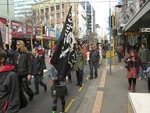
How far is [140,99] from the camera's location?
4.75m

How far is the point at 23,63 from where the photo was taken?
748 cm

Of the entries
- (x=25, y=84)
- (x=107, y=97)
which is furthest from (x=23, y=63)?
(x=107, y=97)

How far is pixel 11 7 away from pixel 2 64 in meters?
58.1

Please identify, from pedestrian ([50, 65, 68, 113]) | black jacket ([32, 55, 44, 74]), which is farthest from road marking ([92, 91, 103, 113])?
black jacket ([32, 55, 44, 74])

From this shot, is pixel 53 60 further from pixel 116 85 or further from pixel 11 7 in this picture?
pixel 11 7

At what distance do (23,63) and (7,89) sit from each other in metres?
4.25

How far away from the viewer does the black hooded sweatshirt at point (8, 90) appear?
323 cm

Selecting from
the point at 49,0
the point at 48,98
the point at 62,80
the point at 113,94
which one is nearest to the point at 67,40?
the point at 62,80

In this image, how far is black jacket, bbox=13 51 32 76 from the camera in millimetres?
7393

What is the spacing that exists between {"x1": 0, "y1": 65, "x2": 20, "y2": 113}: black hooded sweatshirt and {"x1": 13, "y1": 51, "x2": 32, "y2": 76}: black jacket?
4.09m

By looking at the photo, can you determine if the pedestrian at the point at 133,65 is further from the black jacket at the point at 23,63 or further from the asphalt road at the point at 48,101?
the black jacket at the point at 23,63

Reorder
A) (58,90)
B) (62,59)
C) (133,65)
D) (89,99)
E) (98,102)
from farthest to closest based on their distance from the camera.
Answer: (133,65)
(89,99)
(98,102)
(58,90)
(62,59)

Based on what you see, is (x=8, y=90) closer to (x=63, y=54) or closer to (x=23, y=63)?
(x=63, y=54)

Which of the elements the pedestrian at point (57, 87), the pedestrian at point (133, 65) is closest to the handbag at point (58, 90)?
the pedestrian at point (57, 87)
